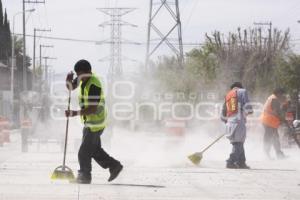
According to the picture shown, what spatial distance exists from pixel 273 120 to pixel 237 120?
3.28m

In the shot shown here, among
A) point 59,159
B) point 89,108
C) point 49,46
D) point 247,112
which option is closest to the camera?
point 89,108

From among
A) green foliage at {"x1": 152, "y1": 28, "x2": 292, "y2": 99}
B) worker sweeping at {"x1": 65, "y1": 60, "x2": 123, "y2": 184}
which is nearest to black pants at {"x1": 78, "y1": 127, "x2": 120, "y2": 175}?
worker sweeping at {"x1": 65, "y1": 60, "x2": 123, "y2": 184}

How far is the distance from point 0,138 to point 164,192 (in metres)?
15.9

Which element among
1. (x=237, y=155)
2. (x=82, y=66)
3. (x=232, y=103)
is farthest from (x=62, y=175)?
(x=232, y=103)

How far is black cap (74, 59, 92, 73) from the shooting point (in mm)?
11750

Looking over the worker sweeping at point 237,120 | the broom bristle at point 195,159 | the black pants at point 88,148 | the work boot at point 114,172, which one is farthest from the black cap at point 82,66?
the broom bristle at point 195,159

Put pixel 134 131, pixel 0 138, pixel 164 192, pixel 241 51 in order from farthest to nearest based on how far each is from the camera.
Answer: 1. pixel 241 51
2. pixel 134 131
3. pixel 0 138
4. pixel 164 192

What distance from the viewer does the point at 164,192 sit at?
1065 cm

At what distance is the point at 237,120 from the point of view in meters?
15.5

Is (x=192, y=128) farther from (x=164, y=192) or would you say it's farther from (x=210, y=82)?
(x=164, y=192)

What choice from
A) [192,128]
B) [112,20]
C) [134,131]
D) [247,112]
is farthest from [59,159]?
[112,20]

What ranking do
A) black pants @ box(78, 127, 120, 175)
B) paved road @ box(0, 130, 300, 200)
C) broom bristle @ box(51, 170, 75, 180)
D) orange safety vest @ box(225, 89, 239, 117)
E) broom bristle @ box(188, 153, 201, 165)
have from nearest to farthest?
paved road @ box(0, 130, 300, 200) < black pants @ box(78, 127, 120, 175) < broom bristle @ box(51, 170, 75, 180) < orange safety vest @ box(225, 89, 239, 117) < broom bristle @ box(188, 153, 201, 165)

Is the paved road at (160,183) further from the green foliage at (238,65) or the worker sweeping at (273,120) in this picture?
the green foliage at (238,65)

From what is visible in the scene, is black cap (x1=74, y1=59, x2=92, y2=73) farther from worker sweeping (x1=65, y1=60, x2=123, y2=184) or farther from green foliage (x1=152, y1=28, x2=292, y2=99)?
green foliage (x1=152, y1=28, x2=292, y2=99)
